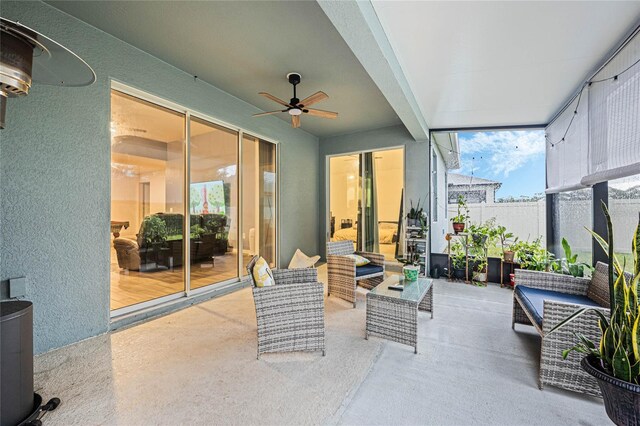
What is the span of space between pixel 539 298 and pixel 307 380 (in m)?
2.20

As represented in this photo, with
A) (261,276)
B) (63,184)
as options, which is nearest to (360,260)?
(261,276)

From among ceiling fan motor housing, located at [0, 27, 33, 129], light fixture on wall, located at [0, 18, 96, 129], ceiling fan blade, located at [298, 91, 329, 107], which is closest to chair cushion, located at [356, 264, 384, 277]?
ceiling fan blade, located at [298, 91, 329, 107]

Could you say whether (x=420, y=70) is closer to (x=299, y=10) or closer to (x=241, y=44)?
(x=299, y=10)

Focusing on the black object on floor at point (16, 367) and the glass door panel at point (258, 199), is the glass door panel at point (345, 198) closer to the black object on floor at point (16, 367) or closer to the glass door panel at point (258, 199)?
the glass door panel at point (258, 199)

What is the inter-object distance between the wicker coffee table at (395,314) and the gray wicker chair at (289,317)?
568 millimetres

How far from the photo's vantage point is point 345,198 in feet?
20.7

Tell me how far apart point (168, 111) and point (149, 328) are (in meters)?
2.64

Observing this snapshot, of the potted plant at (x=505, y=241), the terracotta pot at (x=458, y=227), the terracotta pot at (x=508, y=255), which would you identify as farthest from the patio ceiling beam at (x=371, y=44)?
the terracotta pot at (x=508, y=255)

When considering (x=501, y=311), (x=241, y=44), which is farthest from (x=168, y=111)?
(x=501, y=311)

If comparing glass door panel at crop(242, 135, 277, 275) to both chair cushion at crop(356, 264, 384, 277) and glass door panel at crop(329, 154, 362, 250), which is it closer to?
→ glass door panel at crop(329, 154, 362, 250)

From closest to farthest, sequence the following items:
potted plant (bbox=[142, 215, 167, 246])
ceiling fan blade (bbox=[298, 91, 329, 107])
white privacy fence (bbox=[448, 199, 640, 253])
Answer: white privacy fence (bbox=[448, 199, 640, 253]) → ceiling fan blade (bbox=[298, 91, 329, 107]) → potted plant (bbox=[142, 215, 167, 246])

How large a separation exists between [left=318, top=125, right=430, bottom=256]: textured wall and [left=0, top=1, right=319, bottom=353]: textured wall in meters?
3.85

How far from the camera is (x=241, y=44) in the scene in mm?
2816

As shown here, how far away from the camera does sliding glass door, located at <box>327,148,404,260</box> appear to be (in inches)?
228
